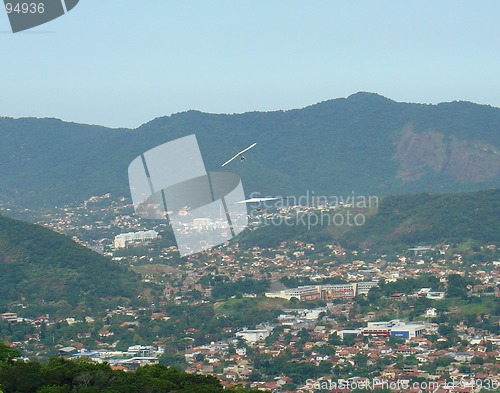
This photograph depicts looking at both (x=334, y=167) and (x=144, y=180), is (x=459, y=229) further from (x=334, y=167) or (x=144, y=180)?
(x=334, y=167)

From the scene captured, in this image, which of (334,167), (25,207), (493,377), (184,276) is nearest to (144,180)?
(493,377)

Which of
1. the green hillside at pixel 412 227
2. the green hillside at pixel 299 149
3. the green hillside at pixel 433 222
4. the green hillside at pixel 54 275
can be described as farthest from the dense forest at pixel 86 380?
the green hillside at pixel 299 149

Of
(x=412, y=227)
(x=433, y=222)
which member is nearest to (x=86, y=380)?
(x=433, y=222)

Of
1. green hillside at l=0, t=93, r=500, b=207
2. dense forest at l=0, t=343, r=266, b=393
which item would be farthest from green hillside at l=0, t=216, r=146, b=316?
green hillside at l=0, t=93, r=500, b=207

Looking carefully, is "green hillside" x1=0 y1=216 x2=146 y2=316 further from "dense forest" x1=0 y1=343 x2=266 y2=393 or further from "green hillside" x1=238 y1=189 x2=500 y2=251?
"dense forest" x1=0 y1=343 x2=266 y2=393

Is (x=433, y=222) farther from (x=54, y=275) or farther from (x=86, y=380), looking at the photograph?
(x=86, y=380)

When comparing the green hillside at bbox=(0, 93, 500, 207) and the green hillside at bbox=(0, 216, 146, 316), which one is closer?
the green hillside at bbox=(0, 216, 146, 316)

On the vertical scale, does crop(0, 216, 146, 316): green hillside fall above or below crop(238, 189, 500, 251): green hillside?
above
